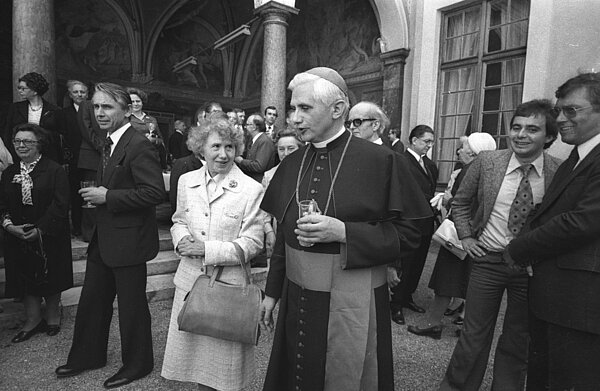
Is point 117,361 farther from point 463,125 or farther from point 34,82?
point 463,125

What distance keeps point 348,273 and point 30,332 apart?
3221mm

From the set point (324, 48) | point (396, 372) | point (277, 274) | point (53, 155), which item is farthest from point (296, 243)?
point (324, 48)

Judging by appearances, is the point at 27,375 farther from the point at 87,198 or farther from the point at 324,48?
the point at 324,48

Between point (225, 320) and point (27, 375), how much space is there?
6.14 ft

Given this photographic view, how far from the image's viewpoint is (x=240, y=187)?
A: 95.0 inches

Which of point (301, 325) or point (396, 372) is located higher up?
point (301, 325)

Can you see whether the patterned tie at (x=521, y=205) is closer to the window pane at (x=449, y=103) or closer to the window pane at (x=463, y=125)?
the window pane at (x=463, y=125)

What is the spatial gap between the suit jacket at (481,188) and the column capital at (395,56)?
6.55 m

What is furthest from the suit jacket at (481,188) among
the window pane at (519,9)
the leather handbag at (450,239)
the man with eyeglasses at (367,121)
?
the window pane at (519,9)

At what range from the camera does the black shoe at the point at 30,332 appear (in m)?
3.50

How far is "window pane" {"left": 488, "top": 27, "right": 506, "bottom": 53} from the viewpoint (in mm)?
7430

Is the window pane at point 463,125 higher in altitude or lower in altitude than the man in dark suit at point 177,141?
higher

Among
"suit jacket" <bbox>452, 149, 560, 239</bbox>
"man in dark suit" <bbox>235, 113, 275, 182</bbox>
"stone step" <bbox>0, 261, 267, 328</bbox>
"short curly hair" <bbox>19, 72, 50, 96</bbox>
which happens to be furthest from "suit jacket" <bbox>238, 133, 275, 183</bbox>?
"suit jacket" <bbox>452, 149, 560, 239</bbox>

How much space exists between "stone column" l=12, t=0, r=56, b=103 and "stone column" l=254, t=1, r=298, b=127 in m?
3.50
